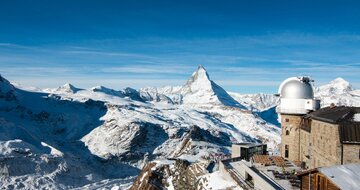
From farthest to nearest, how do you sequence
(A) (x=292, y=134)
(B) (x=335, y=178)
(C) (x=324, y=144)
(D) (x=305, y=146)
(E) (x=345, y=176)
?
(A) (x=292, y=134), (D) (x=305, y=146), (C) (x=324, y=144), (E) (x=345, y=176), (B) (x=335, y=178)

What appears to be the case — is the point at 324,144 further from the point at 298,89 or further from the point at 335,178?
the point at 335,178

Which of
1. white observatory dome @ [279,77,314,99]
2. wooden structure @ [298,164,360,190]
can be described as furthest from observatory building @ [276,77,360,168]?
wooden structure @ [298,164,360,190]

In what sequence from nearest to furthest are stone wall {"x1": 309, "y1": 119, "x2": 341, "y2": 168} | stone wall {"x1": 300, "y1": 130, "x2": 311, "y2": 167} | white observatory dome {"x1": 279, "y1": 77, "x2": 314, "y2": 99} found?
stone wall {"x1": 309, "y1": 119, "x2": 341, "y2": 168}
stone wall {"x1": 300, "y1": 130, "x2": 311, "y2": 167}
white observatory dome {"x1": 279, "y1": 77, "x2": 314, "y2": 99}

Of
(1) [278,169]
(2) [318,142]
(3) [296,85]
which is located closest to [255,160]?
(1) [278,169]

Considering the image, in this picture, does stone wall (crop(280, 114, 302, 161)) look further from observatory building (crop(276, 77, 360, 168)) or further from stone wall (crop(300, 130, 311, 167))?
stone wall (crop(300, 130, 311, 167))

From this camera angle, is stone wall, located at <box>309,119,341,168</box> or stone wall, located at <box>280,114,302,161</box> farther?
stone wall, located at <box>280,114,302,161</box>

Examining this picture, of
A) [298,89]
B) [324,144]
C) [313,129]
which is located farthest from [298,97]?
[324,144]

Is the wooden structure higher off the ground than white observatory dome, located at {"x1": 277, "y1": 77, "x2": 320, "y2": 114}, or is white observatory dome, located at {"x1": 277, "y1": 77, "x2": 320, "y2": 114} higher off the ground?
white observatory dome, located at {"x1": 277, "y1": 77, "x2": 320, "y2": 114}

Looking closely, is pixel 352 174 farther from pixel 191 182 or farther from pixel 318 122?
pixel 191 182

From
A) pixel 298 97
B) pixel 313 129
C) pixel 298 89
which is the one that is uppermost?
pixel 298 89
